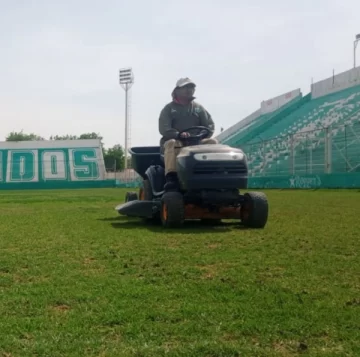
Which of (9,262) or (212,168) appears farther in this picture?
(212,168)

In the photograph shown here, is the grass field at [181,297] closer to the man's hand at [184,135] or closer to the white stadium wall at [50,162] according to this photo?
the man's hand at [184,135]

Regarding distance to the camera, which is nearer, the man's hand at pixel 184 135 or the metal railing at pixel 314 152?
the man's hand at pixel 184 135

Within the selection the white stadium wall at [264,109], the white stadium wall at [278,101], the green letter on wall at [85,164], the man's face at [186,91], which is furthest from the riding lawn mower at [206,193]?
the green letter on wall at [85,164]

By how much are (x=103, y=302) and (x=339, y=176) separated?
22371 mm

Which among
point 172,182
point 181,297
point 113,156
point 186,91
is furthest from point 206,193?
point 113,156

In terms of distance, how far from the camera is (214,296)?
3.13m

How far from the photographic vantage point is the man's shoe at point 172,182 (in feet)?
22.8

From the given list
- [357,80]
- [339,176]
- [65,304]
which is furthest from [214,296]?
[357,80]

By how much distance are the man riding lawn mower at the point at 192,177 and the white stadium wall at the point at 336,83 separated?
3470 cm

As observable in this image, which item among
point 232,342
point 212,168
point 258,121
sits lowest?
point 232,342

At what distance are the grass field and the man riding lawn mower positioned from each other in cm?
102

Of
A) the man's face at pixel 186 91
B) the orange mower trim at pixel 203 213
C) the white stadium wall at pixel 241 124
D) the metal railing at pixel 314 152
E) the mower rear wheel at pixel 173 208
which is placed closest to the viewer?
the mower rear wheel at pixel 173 208

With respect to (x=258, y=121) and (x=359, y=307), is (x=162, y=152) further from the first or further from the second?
(x=258, y=121)

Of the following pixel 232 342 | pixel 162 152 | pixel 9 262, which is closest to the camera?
pixel 232 342
